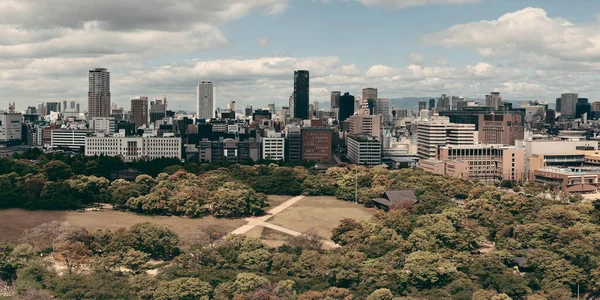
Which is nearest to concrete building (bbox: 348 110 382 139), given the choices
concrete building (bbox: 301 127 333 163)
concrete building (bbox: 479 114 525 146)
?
concrete building (bbox: 479 114 525 146)

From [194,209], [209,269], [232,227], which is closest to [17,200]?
[194,209]

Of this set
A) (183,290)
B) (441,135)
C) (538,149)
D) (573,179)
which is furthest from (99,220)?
(441,135)

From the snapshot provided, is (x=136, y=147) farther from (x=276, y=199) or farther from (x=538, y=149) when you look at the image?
(x=538, y=149)

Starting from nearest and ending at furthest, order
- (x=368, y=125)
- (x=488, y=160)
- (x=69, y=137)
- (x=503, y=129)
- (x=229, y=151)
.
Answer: (x=488, y=160), (x=229, y=151), (x=69, y=137), (x=503, y=129), (x=368, y=125)

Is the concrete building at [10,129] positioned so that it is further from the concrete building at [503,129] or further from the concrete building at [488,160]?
the concrete building at [503,129]

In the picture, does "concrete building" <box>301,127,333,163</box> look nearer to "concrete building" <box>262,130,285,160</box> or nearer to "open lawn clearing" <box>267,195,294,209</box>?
"concrete building" <box>262,130,285,160</box>
